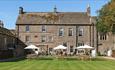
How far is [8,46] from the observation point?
218ft

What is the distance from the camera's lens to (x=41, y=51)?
7194cm

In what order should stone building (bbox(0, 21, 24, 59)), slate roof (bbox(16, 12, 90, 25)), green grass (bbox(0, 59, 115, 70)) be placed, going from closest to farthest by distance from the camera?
green grass (bbox(0, 59, 115, 70))
stone building (bbox(0, 21, 24, 59))
slate roof (bbox(16, 12, 90, 25))

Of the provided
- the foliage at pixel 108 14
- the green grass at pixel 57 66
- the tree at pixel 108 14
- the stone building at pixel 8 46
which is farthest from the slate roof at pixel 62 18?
the green grass at pixel 57 66

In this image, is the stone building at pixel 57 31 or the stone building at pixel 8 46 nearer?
the stone building at pixel 8 46

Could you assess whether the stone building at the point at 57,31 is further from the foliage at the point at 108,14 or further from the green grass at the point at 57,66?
the green grass at the point at 57,66

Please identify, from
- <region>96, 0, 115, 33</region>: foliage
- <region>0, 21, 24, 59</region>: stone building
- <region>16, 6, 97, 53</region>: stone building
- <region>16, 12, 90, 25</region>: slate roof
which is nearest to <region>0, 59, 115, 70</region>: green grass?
<region>0, 21, 24, 59</region>: stone building

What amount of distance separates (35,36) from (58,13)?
7472 millimetres

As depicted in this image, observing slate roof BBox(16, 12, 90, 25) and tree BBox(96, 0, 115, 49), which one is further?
slate roof BBox(16, 12, 90, 25)

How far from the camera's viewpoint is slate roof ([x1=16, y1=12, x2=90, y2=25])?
240 ft

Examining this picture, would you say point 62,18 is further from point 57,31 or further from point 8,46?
point 8,46

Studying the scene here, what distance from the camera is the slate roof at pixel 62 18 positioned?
73062 millimetres

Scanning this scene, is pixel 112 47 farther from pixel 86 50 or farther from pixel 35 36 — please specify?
pixel 35 36

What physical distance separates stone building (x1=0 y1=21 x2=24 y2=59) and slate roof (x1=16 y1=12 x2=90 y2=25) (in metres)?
4.54

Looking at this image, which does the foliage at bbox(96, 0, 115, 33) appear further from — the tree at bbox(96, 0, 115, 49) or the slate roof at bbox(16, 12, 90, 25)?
the slate roof at bbox(16, 12, 90, 25)
